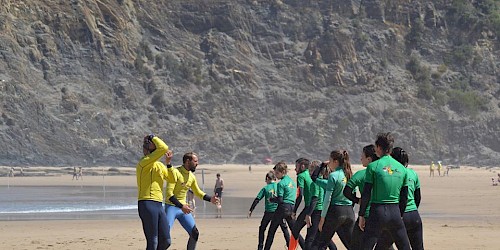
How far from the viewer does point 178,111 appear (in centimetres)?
6419

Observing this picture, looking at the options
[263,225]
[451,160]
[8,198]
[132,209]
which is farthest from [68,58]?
[263,225]

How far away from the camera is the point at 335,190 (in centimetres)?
1009

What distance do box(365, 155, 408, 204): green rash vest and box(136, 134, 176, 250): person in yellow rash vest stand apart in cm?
222

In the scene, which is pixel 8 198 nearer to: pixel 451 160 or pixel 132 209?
pixel 132 209

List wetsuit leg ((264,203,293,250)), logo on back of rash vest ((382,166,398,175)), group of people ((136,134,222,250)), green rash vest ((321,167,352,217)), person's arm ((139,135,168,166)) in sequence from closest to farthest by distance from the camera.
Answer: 1. logo on back of rash vest ((382,166,398,175))
2. person's arm ((139,135,168,166))
3. group of people ((136,134,222,250))
4. green rash vest ((321,167,352,217))
5. wetsuit leg ((264,203,293,250))

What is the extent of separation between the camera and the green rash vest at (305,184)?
11.2 meters

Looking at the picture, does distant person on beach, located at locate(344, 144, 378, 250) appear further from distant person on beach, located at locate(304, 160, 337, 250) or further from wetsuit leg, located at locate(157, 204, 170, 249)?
wetsuit leg, located at locate(157, 204, 170, 249)

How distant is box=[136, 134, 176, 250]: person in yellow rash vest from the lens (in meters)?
9.80

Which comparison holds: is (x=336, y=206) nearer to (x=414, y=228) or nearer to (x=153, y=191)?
(x=414, y=228)

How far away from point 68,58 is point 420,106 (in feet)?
76.4

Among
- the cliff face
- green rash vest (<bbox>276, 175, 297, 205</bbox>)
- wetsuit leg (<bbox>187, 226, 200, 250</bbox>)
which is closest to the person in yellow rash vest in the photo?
wetsuit leg (<bbox>187, 226, 200, 250</bbox>)

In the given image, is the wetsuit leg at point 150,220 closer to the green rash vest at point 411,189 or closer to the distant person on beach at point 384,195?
the distant person on beach at point 384,195

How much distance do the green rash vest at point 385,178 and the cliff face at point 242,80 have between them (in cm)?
4899

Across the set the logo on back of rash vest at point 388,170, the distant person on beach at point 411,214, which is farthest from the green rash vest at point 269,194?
the logo on back of rash vest at point 388,170
